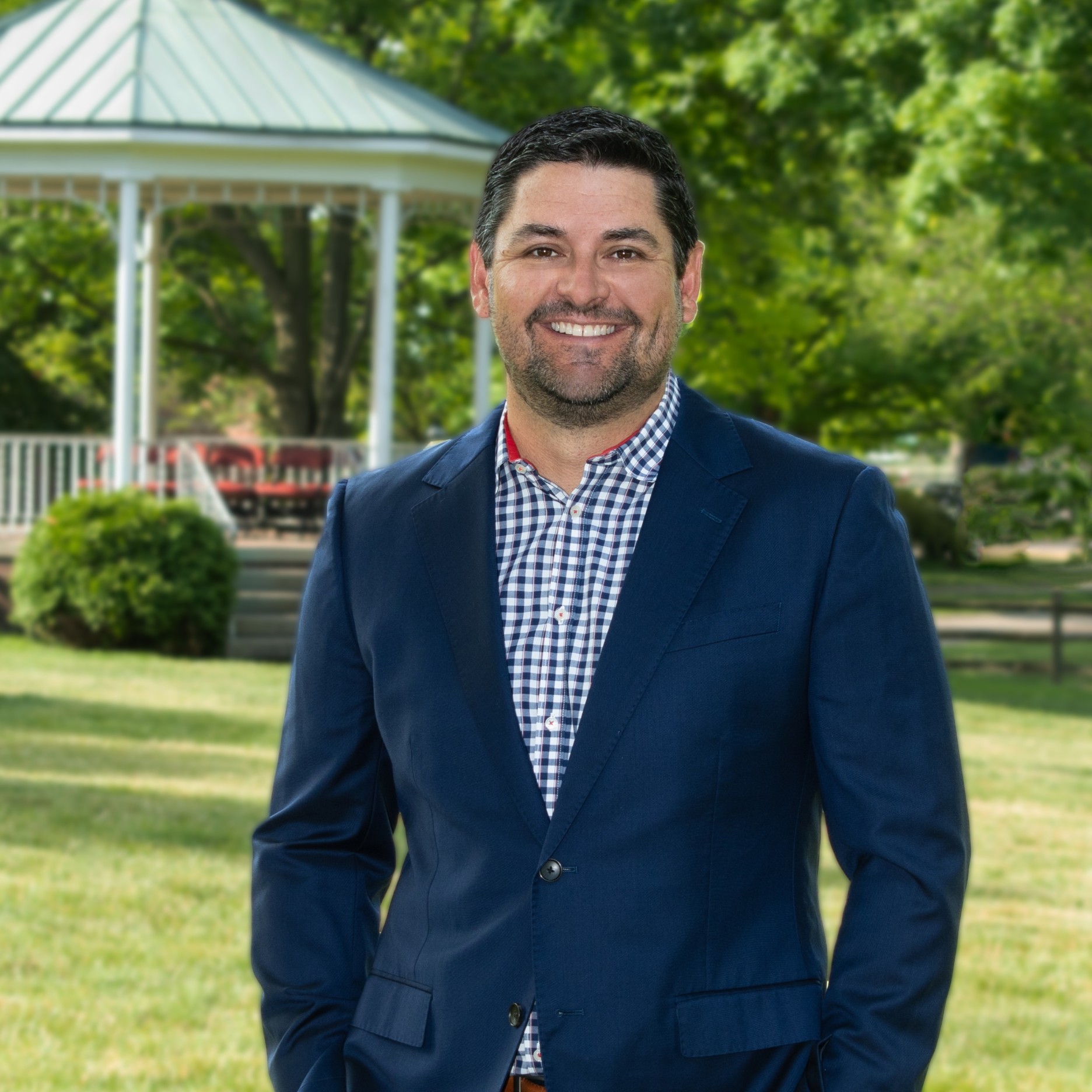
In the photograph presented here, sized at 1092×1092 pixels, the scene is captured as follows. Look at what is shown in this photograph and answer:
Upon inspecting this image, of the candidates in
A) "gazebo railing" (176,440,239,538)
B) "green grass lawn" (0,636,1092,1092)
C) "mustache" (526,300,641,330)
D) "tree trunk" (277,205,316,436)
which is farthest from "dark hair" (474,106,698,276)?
"tree trunk" (277,205,316,436)

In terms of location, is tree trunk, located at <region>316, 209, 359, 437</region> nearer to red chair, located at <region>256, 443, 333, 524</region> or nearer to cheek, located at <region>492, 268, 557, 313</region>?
red chair, located at <region>256, 443, 333, 524</region>

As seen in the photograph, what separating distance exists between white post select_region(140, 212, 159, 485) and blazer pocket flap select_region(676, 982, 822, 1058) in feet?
61.2

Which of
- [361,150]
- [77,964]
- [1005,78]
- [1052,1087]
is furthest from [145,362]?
[1052,1087]

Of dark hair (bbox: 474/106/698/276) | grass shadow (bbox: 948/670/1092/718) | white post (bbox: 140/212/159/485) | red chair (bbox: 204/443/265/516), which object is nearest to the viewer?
dark hair (bbox: 474/106/698/276)

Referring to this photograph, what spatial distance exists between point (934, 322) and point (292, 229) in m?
14.6

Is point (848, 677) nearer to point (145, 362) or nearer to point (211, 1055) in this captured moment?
point (211, 1055)

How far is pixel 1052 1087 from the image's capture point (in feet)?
18.0

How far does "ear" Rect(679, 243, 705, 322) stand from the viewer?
2582 millimetres

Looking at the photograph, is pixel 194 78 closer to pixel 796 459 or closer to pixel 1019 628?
pixel 1019 628

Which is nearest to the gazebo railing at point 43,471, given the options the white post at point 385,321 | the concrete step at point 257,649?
the concrete step at point 257,649

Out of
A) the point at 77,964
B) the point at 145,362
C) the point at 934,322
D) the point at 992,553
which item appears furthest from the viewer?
the point at 934,322

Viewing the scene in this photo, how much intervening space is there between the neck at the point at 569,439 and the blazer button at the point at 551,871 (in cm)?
58

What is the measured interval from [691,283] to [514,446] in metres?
0.39

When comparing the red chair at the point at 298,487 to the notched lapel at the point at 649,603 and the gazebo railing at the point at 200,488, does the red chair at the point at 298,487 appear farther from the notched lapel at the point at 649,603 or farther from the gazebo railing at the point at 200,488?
the notched lapel at the point at 649,603
